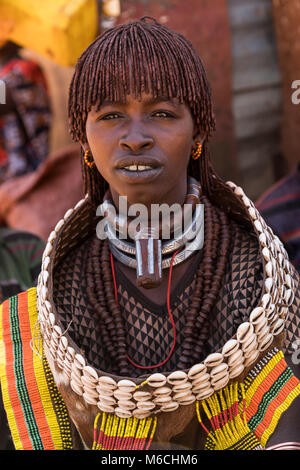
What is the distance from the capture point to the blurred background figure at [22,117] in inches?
145

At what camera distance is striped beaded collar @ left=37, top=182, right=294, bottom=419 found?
1.46m

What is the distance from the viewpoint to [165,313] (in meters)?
1.65

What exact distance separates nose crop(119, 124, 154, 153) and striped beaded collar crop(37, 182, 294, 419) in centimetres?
34

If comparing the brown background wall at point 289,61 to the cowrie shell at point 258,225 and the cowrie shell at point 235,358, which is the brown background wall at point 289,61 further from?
the cowrie shell at point 235,358

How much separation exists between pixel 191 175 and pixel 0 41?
184cm

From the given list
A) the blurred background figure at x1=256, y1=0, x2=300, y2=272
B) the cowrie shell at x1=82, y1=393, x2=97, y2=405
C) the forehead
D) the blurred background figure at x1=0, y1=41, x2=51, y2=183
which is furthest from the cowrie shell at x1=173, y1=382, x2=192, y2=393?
the blurred background figure at x1=0, y1=41, x2=51, y2=183

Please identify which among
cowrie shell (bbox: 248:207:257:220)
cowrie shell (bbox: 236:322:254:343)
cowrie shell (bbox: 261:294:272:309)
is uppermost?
cowrie shell (bbox: 248:207:257:220)

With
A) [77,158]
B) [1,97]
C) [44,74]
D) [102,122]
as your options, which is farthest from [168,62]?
[44,74]

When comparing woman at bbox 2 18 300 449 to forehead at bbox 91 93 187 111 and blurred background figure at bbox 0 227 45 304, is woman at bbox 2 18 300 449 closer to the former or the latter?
forehead at bbox 91 93 187 111

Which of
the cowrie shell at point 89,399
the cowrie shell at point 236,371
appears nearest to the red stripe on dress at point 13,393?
the cowrie shell at point 89,399

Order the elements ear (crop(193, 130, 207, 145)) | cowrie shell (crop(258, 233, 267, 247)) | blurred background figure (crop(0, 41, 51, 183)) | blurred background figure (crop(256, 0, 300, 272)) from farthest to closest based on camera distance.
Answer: blurred background figure (crop(0, 41, 51, 183)), blurred background figure (crop(256, 0, 300, 272)), ear (crop(193, 130, 207, 145)), cowrie shell (crop(258, 233, 267, 247))

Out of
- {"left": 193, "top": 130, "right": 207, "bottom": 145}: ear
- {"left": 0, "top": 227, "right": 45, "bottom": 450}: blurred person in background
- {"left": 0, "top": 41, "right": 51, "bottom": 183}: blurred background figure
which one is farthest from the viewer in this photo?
{"left": 0, "top": 41, "right": 51, "bottom": 183}: blurred background figure

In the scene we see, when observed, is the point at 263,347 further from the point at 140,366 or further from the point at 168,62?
the point at 168,62

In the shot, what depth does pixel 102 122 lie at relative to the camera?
1.53m
